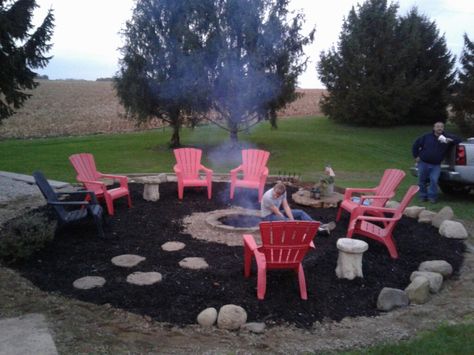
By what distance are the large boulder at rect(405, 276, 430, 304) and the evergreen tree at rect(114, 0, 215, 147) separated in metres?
8.59

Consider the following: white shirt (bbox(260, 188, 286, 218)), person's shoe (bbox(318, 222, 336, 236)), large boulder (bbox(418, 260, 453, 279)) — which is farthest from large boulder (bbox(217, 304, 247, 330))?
person's shoe (bbox(318, 222, 336, 236))

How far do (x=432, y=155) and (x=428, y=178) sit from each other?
490 millimetres

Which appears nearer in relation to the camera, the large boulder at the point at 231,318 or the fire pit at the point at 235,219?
the large boulder at the point at 231,318

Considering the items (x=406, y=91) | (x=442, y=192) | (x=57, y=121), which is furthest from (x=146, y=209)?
(x=57, y=121)

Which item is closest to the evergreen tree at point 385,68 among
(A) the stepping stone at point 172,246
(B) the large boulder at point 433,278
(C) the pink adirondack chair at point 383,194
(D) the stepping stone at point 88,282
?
(C) the pink adirondack chair at point 383,194

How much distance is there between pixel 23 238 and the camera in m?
4.57

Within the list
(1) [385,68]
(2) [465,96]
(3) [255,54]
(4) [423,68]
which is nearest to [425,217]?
(3) [255,54]

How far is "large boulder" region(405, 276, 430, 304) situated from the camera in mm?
3855

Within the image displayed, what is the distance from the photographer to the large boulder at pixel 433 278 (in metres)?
4.07

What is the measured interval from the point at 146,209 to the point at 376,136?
12907 mm

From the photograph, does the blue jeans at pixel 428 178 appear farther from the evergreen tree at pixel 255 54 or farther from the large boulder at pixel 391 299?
the evergreen tree at pixel 255 54

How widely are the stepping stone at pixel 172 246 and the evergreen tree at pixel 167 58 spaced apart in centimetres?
701

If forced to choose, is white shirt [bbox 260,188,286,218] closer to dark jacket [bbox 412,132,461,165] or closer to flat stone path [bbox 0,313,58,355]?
flat stone path [bbox 0,313,58,355]

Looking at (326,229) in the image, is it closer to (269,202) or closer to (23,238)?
(269,202)
